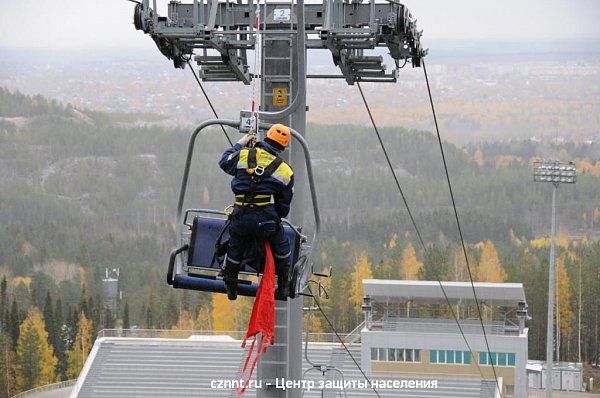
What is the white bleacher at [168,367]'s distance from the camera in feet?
139

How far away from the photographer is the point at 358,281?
221ft

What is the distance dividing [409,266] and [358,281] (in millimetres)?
7311

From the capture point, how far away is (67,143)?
4572 inches

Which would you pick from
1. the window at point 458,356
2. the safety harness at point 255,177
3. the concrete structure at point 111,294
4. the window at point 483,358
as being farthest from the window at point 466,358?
the concrete structure at point 111,294

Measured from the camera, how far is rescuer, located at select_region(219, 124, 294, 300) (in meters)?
8.45

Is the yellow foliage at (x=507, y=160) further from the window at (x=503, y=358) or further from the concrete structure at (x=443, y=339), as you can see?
the window at (x=503, y=358)

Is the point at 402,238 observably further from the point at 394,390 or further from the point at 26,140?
the point at 394,390

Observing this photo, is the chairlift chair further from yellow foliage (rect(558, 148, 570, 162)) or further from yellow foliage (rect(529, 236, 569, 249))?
yellow foliage (rect(558, 148, 570, 162))

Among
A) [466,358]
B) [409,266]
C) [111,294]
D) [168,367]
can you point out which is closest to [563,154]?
[409,266]

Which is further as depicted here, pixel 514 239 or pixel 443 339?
pixel 514 239

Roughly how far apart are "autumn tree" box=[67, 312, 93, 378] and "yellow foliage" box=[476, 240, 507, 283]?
68.8ft

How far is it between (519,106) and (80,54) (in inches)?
1853

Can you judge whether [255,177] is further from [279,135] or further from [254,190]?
[279,135]

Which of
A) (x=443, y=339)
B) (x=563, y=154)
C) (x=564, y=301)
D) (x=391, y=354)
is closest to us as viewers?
(x=391, y=354)
